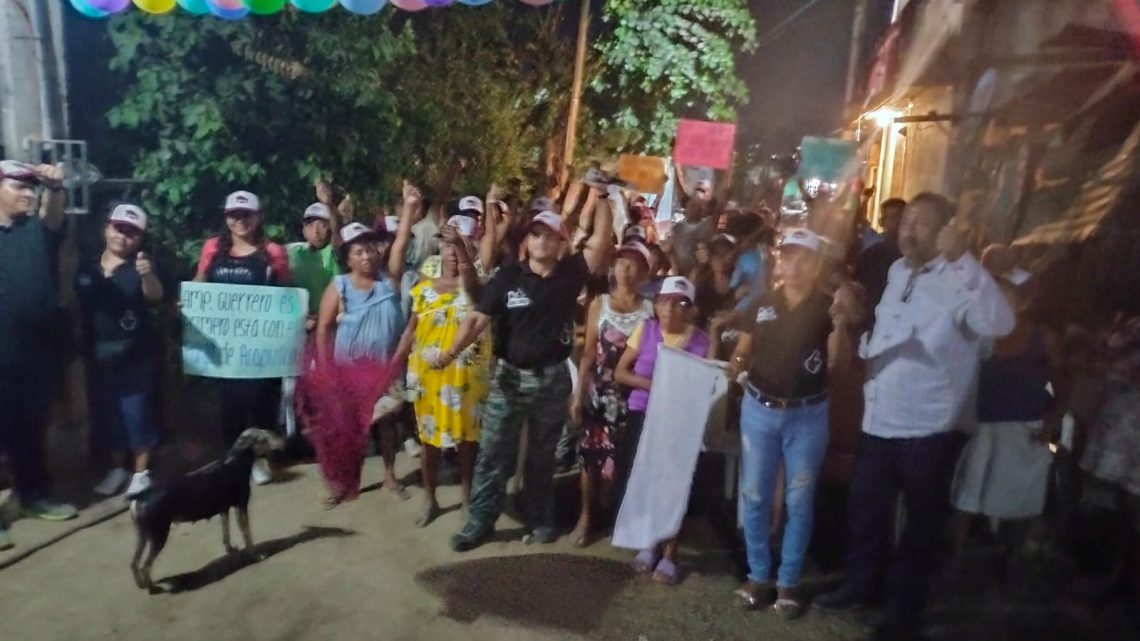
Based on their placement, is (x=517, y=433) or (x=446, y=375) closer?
(x=517, y=433)

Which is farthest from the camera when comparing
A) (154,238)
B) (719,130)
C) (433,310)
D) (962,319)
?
(719,130)

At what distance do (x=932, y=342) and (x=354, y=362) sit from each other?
11.2 ft

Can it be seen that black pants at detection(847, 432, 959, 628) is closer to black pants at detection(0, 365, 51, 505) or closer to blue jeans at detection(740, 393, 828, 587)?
blue jeans at detection(740, 393, 828, 587)

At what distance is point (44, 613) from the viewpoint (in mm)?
4223

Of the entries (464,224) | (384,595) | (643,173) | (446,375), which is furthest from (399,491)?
(643,173)

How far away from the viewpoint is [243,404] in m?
5.80

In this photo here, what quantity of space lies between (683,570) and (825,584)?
76 centimetres

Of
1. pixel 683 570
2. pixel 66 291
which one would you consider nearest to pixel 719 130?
pixel 683 570

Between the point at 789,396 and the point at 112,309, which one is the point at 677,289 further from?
the point at 112,309

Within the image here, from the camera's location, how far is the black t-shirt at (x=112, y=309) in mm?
5301

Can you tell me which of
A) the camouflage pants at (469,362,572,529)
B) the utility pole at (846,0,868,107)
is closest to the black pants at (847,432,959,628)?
the camouflage pants at (469,362,572,529)

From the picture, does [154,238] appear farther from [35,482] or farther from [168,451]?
[35,482]

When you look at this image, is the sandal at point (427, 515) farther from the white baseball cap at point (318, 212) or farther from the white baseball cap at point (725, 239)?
the white baseball cap at point (725, 239)

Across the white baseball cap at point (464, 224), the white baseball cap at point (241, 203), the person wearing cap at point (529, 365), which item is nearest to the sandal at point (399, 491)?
the person wearing cap at point (529, 365)
